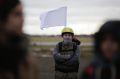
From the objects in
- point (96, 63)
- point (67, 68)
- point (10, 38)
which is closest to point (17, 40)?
point (10, 38)

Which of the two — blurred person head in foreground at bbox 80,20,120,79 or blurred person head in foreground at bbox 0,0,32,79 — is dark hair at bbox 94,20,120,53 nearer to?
blurred person head in foreground at bbox 80,20,120,79

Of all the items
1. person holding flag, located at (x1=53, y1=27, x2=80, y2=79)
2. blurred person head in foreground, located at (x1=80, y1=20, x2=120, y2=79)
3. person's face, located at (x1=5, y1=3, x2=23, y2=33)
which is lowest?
person holding flag, located at (x1=53, y1=27, x2=80, y2=79)

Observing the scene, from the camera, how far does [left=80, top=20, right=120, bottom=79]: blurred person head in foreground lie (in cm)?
350

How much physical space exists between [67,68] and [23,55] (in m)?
6.44

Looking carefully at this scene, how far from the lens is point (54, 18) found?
13.4 metres

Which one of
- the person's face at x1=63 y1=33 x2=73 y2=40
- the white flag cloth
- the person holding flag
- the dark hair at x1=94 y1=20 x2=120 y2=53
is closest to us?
the dark hair at x1=94 y1=20 x2=120 y2=53

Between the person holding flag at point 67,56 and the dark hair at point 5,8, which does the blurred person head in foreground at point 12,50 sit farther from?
the person holding flag at point 67,56

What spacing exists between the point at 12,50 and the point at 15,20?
0.72ft

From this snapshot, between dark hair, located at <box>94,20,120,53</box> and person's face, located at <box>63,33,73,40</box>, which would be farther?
person's face, located at <box>63,33,73,40</box>

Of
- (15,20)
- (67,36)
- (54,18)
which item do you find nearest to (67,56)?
(67,36)

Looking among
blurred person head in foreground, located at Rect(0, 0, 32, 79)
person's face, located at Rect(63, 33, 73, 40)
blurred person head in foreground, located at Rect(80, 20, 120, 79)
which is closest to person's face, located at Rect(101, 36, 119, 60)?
blurred person head in foreground, located at Rect(80, 20, 120, 79)

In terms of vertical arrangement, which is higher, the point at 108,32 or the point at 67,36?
the point at 108,32

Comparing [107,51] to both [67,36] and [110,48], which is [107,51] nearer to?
[110,48]

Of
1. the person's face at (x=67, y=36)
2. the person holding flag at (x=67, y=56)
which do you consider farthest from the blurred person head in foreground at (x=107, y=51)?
the person's face at (x=67, y=36)
